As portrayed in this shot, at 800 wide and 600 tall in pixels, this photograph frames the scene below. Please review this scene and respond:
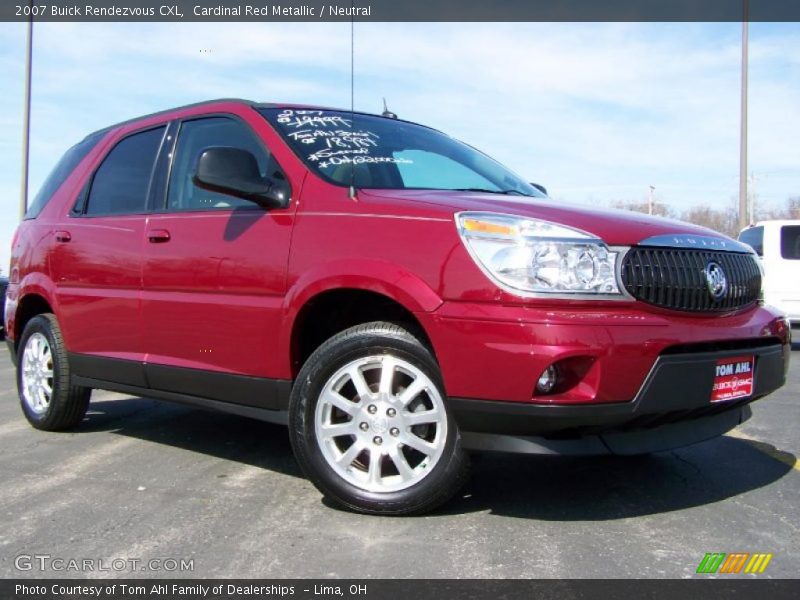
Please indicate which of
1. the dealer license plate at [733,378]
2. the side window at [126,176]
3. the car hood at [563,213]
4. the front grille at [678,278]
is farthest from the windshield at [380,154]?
the dealer license plate at [733,378]

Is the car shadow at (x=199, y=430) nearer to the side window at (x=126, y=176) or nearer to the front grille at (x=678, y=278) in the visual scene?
the side window at (x=126, y=176)

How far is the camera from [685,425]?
322 cm

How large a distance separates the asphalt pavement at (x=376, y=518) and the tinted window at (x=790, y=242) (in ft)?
27.5

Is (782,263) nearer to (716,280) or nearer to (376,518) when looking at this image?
(716,280)

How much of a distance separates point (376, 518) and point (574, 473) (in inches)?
46.8

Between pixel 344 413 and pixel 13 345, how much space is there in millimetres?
3230

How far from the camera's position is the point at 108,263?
4.43 meters

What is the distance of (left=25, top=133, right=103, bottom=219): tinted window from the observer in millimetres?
5219

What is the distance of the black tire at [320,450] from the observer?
10.2 feet

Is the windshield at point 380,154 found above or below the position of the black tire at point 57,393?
above

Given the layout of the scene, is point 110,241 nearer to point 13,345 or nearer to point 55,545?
point 13,345

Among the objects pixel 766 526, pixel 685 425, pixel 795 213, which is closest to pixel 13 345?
pixel 685 425
